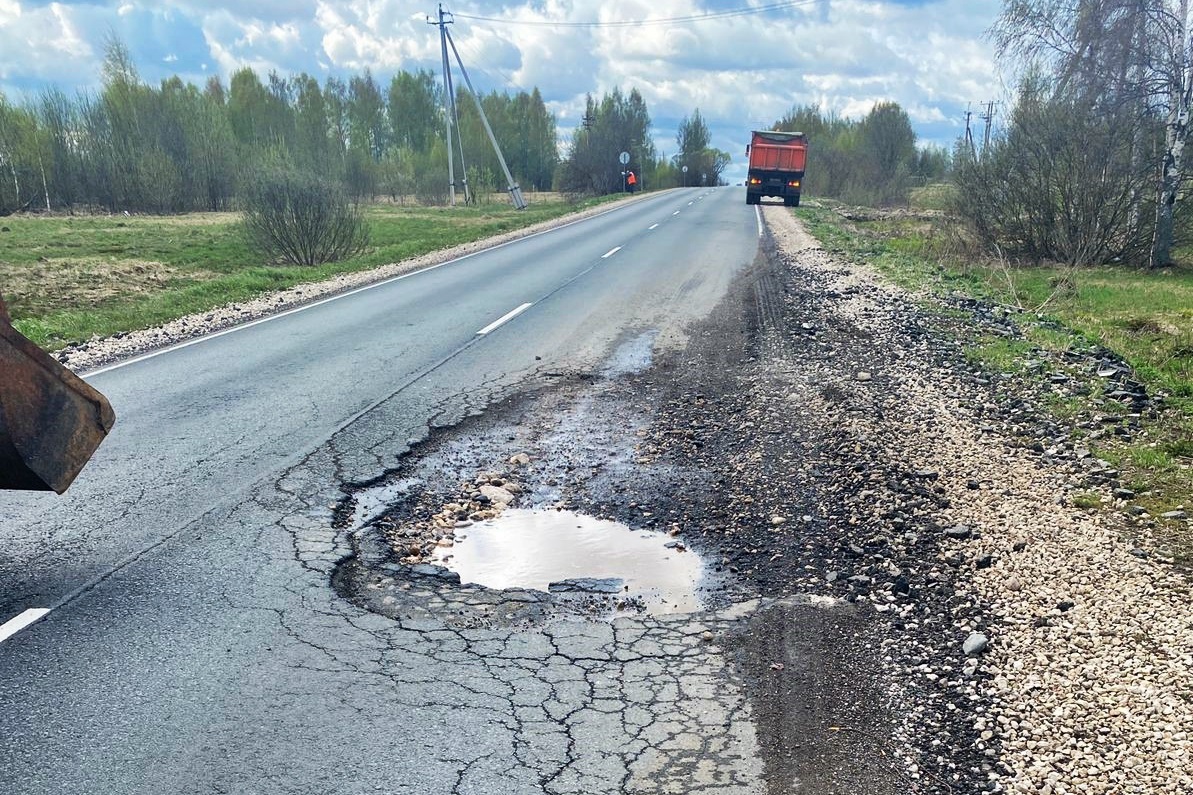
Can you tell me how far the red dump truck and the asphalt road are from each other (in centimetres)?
3550

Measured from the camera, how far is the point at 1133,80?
1698 centimetres

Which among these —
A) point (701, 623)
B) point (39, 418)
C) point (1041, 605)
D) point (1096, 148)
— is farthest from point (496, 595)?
point (1096, 148)

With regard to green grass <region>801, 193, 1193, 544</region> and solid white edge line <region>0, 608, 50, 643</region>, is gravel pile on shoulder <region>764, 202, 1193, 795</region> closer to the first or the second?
green grass <region>801, 193, 1193, 544</region>

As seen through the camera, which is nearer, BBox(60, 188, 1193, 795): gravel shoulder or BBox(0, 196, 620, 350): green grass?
BBox(60, 188, 1193, 795): gravel shoulder

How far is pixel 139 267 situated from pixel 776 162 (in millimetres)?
27913

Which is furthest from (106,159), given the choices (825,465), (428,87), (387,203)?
(825,465)

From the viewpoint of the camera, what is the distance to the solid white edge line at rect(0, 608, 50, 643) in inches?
156

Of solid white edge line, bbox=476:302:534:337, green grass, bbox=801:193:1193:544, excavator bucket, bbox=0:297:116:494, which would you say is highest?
excavator bucket, bbox=0:297:116:494

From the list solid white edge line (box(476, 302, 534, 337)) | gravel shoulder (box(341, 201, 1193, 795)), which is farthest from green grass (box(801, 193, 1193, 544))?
solid white edge line (box(476, 302, 534, 337))

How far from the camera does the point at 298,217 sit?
2131cm

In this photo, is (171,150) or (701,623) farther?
(171,150)

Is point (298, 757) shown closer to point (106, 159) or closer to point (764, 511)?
point (764, 511)

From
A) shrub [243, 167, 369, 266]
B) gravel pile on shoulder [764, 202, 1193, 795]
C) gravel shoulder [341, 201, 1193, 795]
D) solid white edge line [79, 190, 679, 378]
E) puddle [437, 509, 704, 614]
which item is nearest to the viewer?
gravel pile on shoulder [764, 202, 1193, 795]

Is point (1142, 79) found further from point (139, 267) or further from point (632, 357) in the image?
point (139, 267)
